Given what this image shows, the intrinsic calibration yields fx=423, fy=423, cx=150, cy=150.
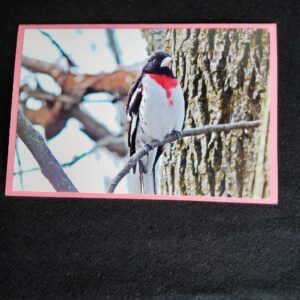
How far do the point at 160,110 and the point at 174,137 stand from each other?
0.04 meters

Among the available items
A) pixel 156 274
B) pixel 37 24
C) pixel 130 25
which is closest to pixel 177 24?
pixel 130 25

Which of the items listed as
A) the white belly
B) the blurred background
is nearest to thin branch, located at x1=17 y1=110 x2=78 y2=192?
the blurred background

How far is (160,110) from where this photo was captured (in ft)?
1.63

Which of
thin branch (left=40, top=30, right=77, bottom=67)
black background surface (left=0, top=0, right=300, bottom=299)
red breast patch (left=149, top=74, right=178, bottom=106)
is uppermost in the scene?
thin branch (left=40, top=30, right=77, bottom=67)

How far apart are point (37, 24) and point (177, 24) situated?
0.18 metres

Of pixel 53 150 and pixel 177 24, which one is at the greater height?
pixel 177 24

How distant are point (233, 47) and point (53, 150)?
25 centimetres

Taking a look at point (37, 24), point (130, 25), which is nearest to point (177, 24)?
point (130, 25)

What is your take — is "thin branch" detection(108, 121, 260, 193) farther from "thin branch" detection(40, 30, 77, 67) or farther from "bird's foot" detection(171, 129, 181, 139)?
"thin branch" detection(40, 30, 77, 67)

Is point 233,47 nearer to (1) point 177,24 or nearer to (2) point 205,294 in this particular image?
(1) point 177,24

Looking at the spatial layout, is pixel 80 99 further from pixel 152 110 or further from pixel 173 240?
pixel 173 240

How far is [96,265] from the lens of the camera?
50 cm

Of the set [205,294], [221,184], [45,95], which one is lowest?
[205,294]

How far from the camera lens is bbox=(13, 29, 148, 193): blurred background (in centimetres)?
51
